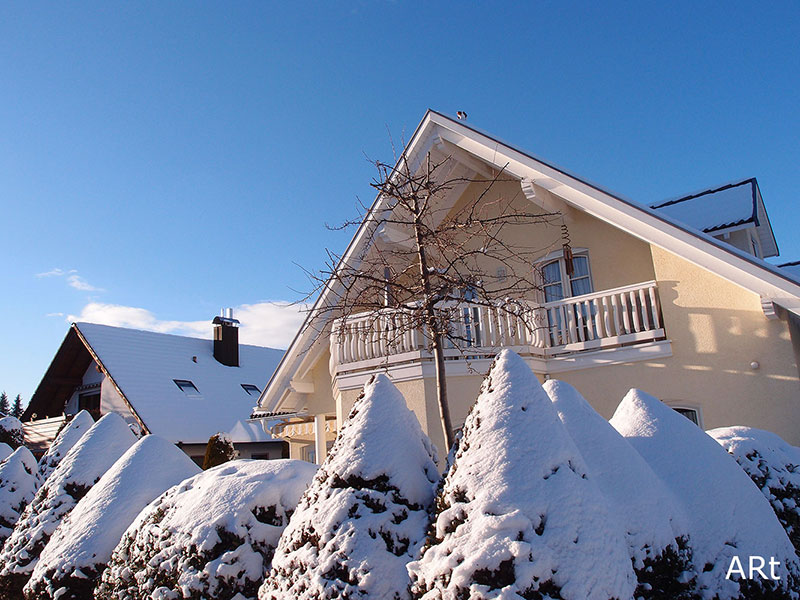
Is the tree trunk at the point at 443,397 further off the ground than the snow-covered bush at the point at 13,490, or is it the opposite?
the tree trunk at the point at 443,397

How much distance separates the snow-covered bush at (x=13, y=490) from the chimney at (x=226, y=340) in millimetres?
22174

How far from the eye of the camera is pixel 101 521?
611 centimetres

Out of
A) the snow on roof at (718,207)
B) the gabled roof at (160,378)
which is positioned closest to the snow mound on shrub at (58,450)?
the snow on roof at (718,207)

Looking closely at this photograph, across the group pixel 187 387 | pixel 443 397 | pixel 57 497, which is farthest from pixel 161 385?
pixel 443 397

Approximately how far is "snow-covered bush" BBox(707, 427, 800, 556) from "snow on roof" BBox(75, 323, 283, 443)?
2214 centimetres

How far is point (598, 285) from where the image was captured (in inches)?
490

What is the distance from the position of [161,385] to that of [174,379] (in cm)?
111

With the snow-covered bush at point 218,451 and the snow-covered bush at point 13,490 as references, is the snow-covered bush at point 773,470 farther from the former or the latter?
the snow-covered bush at point 218,451

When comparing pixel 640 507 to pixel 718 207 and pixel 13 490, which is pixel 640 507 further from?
pixel 718 207

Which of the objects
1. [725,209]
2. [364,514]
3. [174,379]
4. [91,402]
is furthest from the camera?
[91,402]

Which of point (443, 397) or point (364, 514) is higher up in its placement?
point (443, 397)

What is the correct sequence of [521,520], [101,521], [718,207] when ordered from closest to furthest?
[521,520]
[101,521]
[718,207]

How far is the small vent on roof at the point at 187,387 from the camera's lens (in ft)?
90.5

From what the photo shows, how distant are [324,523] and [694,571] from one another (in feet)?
7.58
